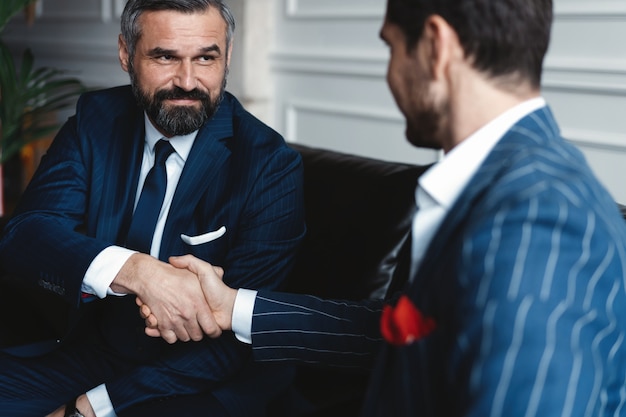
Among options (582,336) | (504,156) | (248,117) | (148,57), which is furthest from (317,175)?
(582,336)

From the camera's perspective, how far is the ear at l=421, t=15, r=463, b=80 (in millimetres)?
948

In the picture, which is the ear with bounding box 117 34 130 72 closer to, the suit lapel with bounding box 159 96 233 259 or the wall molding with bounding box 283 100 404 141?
the suit lapel with bounding box 159 96 233 259

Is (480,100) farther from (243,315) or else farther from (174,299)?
(174,299)

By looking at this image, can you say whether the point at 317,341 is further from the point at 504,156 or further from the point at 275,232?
the point at 504,156

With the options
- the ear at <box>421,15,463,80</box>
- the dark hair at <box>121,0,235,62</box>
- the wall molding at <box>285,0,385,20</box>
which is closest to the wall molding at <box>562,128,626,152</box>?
the wall molding at <box>285,0,385,20</box>

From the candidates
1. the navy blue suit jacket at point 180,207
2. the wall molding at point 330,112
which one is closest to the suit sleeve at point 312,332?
the navy blue suit jacket at point 180,207

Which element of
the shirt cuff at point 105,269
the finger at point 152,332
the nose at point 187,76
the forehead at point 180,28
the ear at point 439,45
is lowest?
the finger at point 152,332

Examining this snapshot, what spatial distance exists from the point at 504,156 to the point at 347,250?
1.00 meters

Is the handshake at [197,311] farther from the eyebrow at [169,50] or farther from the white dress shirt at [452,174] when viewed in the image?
the white dress shirt at [452,174]

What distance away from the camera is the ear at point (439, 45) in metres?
0.95

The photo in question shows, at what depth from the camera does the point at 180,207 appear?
185 centimetres

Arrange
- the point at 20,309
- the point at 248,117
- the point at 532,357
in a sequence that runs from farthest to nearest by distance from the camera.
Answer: the point at 20,309, the point at 248,117, the point at 532,357

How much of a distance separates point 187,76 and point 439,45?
1033mm

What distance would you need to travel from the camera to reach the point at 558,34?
98.8 inches
